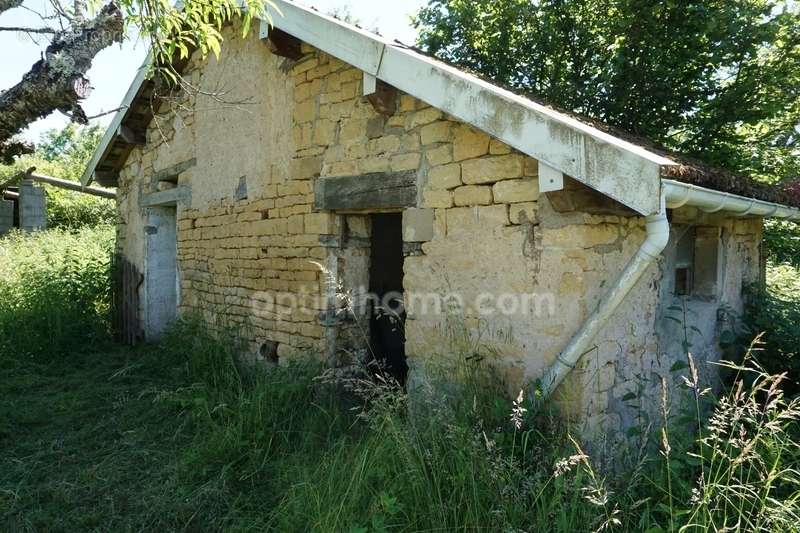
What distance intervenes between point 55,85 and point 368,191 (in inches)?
85.5

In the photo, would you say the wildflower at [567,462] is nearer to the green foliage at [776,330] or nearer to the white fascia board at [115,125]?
the green foliage at [776,330]

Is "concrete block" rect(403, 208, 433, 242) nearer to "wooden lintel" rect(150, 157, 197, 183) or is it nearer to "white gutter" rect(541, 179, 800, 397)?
"white gutter" rect(541, 179, 800, 397)

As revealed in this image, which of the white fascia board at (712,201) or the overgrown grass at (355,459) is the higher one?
the white fascia board at (712,201)

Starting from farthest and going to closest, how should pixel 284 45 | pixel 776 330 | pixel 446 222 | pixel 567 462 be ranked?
1. pixel 284 45
2. pixel 776 330
3. pixel 446 222
4. pixel 567 462

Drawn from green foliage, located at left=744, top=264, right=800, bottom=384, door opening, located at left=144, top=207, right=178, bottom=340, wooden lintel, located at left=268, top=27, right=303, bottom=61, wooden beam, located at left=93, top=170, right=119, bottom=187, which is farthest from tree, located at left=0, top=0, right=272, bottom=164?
wooden beam, located at left=93, top=170, right=119, bottom=187

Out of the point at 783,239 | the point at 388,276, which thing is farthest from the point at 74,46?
the point at 783,239

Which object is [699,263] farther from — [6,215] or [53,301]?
[6,215]

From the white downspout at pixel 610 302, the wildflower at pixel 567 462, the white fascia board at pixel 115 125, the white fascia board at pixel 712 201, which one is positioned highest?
the white fascia board at pixel 115 125

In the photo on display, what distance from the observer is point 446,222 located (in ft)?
12.5

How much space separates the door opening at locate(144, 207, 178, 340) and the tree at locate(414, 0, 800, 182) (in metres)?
5.40

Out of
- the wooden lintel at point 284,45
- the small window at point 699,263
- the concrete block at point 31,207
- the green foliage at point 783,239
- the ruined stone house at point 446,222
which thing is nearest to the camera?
the ruined stone house at point 446,222

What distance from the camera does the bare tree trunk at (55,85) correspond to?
3086 millimetres

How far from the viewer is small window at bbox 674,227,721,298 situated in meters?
4.52

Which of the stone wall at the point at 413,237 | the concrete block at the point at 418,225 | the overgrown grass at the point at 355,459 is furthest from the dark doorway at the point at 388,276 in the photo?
the concrete block at the point at 418,225
